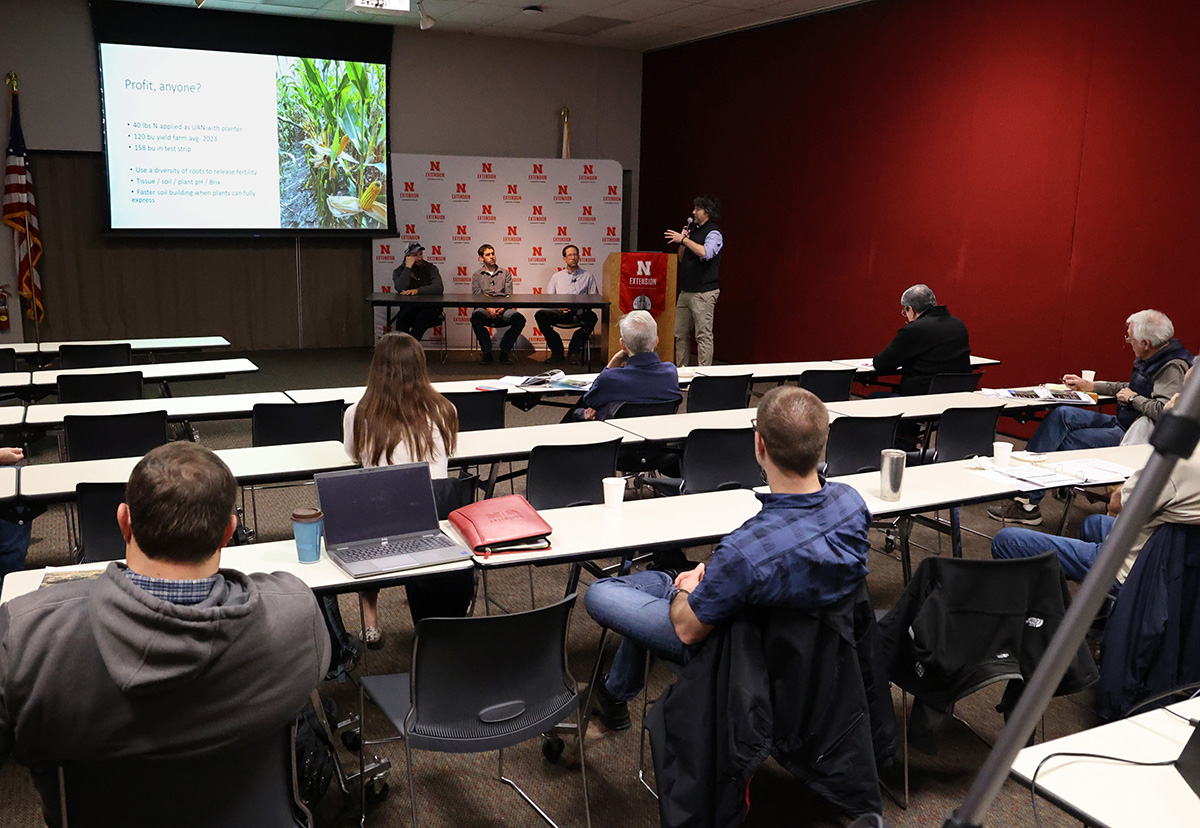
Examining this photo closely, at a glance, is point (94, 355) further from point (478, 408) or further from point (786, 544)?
point (786, 544)

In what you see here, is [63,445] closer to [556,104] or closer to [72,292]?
[72,292]

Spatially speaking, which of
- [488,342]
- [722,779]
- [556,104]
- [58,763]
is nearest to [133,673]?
[58,763]

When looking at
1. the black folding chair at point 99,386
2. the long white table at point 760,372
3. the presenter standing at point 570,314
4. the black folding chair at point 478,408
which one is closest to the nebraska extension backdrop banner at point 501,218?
the presenter standing at point 570,314

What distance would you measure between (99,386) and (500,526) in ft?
11.6

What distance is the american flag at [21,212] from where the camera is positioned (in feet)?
30.5

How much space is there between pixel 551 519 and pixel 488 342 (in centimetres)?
759

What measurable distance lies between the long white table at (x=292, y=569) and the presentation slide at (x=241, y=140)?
27.7 ft

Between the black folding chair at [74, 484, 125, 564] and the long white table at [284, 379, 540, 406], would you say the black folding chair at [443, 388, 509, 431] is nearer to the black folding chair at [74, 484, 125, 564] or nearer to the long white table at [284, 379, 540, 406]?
the long white table at [284, 379, 540, 406]

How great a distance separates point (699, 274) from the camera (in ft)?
29.7

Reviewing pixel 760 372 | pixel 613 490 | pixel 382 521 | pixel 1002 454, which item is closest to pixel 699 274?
pixel 760 372

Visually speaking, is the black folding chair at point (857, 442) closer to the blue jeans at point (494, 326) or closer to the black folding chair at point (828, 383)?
the black folding chair at point (828, 383)

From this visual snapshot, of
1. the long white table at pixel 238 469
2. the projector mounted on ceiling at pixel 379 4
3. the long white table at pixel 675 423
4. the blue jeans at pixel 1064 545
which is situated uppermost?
the projector mounted on ceiling at pixel 379 4

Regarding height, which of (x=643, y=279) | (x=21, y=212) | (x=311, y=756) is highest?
(x=21, y=212)

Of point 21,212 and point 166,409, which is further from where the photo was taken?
point 21,212
